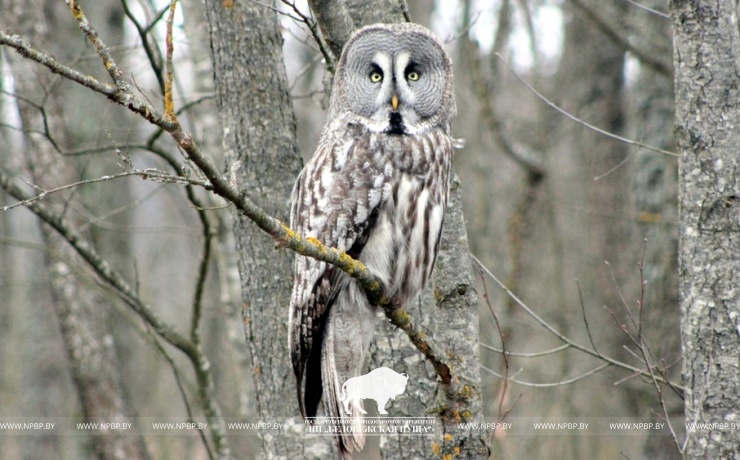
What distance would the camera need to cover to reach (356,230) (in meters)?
3.36

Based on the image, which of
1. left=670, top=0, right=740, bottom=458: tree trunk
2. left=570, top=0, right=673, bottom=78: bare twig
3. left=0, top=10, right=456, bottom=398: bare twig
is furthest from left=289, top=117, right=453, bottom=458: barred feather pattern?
left=570, top=0, right=673, bottom=78: bare twig

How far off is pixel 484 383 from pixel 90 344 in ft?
14.0

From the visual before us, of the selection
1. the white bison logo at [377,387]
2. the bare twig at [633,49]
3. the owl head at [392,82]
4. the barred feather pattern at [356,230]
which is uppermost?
the bare twig at [633,49]

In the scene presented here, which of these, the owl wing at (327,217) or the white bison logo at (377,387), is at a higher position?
the owl wing at (327,217)

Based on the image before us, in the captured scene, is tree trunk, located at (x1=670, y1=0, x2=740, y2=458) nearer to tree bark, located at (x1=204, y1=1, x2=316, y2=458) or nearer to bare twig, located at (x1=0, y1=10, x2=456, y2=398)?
bare twig, located at (x1=0, y1=10, x2=456, y2=398)

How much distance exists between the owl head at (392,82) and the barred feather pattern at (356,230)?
0.07 m

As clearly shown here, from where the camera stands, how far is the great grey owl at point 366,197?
11.1 feet

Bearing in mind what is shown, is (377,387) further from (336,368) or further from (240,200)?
(240,200)

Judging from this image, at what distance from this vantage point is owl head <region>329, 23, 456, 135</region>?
3514 millimetres

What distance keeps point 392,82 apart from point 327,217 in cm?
78

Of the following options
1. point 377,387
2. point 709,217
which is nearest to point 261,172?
point 377,387

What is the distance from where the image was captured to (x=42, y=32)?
554cm

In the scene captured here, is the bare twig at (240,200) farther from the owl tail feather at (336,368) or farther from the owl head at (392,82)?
the owl head at (392,82)

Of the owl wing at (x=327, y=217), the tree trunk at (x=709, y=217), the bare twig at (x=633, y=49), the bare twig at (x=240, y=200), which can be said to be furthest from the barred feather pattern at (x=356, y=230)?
the bare twig at (x=633, y=49)
